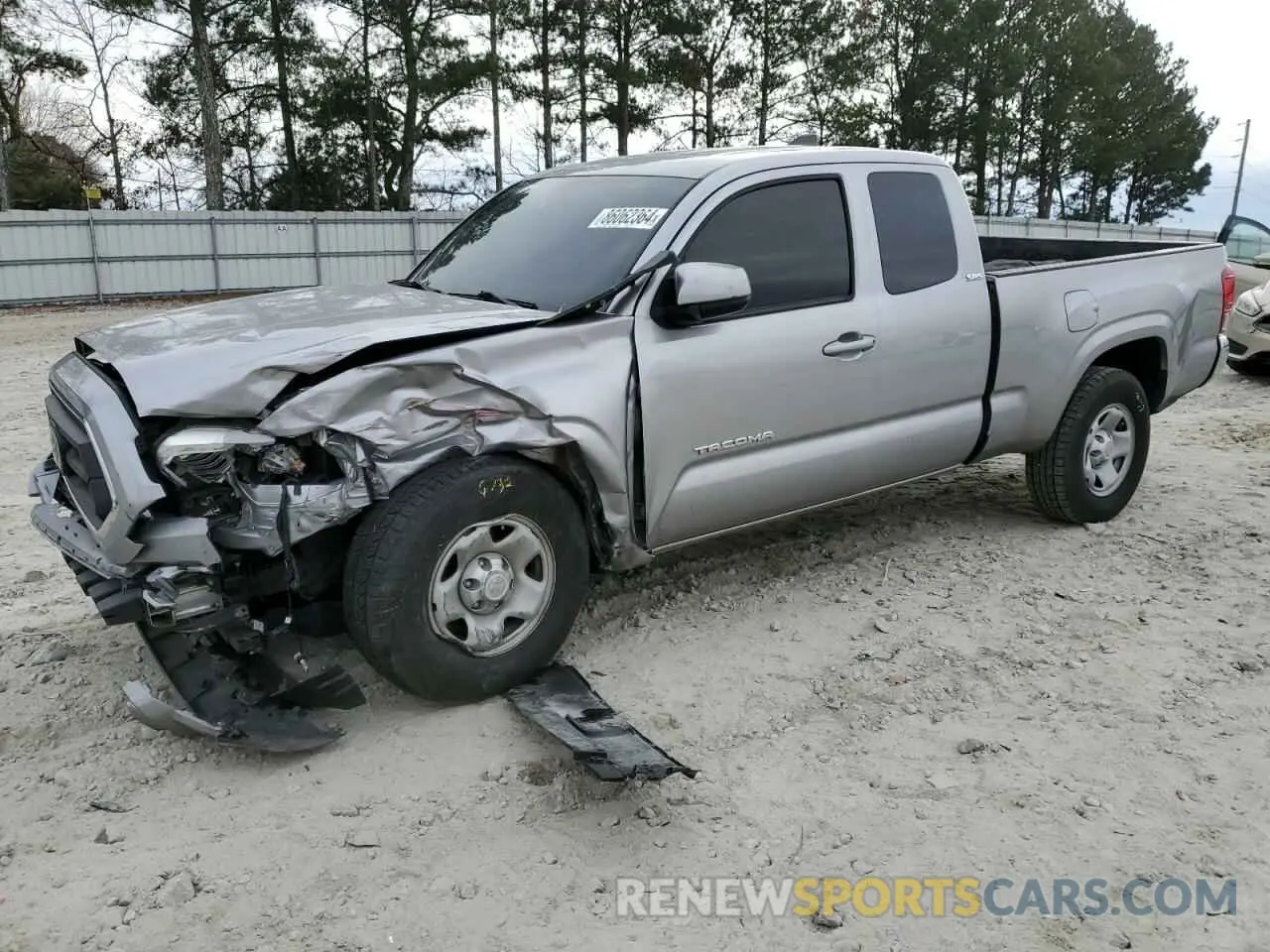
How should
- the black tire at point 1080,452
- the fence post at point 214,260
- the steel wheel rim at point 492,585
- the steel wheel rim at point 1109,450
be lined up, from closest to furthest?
the steel wheel rim at point 492,585 → the black tire at point 1080,452 → the steel wheel rim at point 1109,450 → the fence post at point 214,260

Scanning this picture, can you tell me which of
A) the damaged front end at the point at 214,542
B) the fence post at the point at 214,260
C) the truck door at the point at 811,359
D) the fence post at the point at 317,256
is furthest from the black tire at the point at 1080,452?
the fence post at the point at 317,256

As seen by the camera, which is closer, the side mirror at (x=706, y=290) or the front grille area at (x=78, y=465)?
the front grille area at (x=78, y=465)

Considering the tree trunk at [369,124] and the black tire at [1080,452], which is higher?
the tree trunk at [369,124]

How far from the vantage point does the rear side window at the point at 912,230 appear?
4559 millimetres

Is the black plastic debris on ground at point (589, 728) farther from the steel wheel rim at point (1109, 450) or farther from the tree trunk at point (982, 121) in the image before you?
the tree trunk at point (982, 121)

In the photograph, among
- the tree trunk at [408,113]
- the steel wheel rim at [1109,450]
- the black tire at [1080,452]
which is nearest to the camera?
the black tire at [1080,452]

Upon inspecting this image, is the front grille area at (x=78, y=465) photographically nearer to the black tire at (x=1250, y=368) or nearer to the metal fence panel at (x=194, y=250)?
the black tire at (x=1250, y=368)

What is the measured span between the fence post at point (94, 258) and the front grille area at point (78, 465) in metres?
18.7

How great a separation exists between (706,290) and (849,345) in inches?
36.4

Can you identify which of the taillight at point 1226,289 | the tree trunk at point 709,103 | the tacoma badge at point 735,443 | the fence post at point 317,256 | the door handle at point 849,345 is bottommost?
the tacoma badge at point 735,443

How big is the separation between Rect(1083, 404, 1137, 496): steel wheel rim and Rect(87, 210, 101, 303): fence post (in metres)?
19.7

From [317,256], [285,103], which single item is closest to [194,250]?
[317,256]

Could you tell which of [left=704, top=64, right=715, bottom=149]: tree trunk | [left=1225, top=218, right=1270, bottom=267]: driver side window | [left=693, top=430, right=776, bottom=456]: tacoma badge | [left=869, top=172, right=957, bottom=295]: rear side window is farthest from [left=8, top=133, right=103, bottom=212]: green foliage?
[left=693, top=430, right=776, bottom=456]: tacoma badge

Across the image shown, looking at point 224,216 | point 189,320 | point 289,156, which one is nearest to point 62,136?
point 289,156
